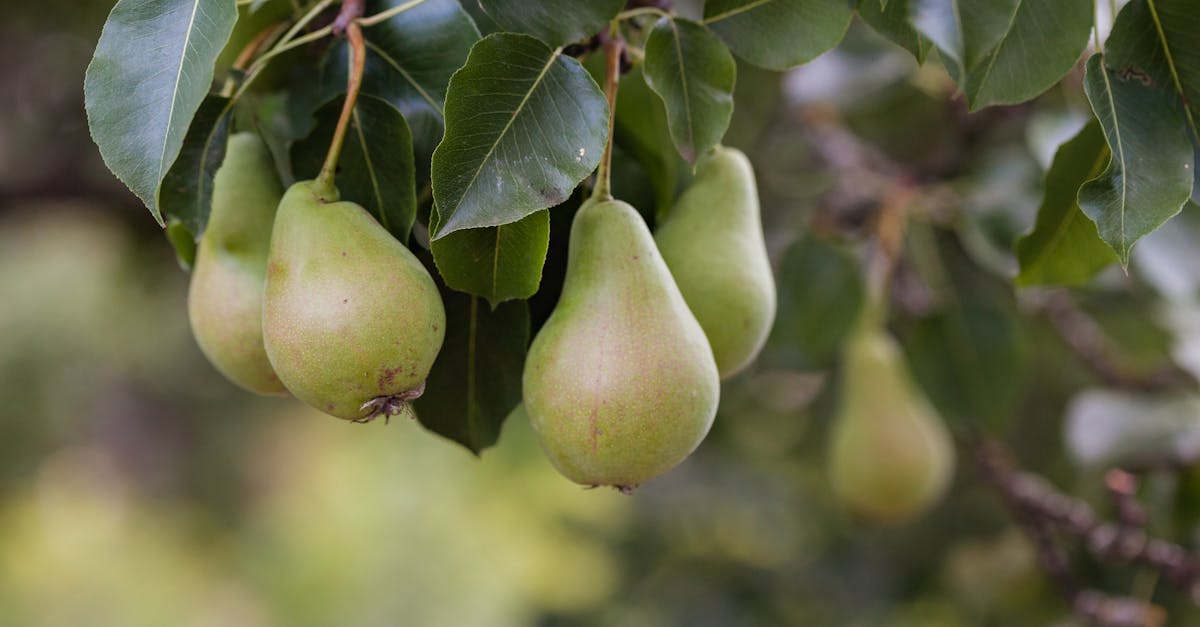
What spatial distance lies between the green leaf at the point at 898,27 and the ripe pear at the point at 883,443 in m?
0.85

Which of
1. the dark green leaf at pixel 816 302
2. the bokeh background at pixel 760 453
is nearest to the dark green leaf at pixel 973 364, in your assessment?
the bokeh background at pixel 760 453

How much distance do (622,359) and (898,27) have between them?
9.1 inches

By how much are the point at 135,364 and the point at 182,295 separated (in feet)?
7.01

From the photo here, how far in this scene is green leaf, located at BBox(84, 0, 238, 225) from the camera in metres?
0.53

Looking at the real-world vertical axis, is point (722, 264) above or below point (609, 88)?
below

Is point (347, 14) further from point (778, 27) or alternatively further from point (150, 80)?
point (778, 27)

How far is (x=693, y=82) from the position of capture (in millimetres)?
625

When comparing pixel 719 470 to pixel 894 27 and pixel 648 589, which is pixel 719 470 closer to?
pixel 648 589

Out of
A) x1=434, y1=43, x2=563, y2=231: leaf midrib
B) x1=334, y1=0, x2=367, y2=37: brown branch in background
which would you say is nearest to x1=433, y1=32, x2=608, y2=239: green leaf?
x1=434, y1=43, x2=563, y2=231: leaf midrib

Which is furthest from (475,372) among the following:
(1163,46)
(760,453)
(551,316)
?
(760,453)

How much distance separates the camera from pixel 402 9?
24.3 inches

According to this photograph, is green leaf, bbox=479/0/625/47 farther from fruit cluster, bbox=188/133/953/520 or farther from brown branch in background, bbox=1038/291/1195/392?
brown branch in background, bbox=1038/291/1195/392

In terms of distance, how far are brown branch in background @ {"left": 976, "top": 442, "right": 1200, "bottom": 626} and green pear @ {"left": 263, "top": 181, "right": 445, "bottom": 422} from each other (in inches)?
39.6

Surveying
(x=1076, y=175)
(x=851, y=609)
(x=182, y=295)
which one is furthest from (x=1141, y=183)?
(x=182, y=295)
